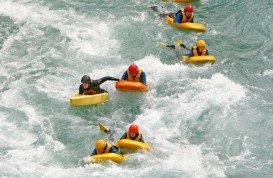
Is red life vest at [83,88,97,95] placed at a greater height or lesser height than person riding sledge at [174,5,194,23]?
lesser

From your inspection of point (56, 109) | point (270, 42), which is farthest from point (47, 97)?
point (270, 42)

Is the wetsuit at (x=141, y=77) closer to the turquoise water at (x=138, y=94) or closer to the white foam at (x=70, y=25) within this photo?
the turquoise water at (x=138, y=94)

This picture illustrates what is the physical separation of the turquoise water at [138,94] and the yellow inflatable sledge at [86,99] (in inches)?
11.6

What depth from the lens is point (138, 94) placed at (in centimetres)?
1905

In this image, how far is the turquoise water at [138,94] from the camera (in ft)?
53.1

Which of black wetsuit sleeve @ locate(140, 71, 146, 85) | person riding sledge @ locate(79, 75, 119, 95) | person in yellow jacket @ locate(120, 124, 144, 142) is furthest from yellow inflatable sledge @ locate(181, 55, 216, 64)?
person in yellow jacket @ locate(120, 124, 144, 142)

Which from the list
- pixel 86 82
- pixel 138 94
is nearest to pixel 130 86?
pixel 138 94

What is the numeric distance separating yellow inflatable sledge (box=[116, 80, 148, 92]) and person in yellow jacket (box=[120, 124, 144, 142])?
283 cm

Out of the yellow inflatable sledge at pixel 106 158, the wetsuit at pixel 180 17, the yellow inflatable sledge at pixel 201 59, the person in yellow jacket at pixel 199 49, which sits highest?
the wetsuit at pixel 180 17

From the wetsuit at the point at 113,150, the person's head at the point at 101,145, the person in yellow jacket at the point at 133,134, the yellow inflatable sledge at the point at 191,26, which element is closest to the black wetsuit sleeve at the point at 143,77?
the person in yellow jacket at the point at 133,134

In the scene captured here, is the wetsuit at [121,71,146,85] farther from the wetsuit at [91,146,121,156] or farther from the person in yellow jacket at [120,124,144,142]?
the wetsuit at [91,146,121,156]

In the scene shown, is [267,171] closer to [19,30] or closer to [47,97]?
[47,97]

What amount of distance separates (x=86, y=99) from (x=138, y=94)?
191cm

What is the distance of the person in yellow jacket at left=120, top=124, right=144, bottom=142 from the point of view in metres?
16.0
